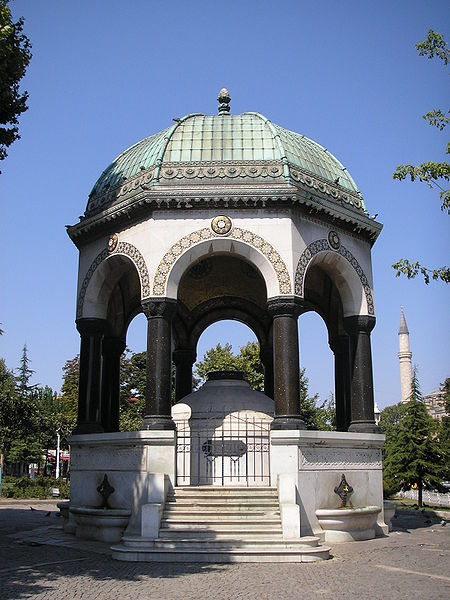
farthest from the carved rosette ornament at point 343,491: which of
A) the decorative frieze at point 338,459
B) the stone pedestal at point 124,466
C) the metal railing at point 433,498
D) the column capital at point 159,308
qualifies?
the metal railing at point 433,498

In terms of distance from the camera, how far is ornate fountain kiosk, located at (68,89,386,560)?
46.9 feet

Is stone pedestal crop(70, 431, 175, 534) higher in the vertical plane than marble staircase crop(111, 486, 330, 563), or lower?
higher

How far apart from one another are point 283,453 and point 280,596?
5168 mm

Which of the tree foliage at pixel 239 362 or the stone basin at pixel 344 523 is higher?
the tree foliage at pixel 239 362

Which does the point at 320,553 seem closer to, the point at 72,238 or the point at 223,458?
the point at 223,458

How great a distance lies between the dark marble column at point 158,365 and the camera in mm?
14734

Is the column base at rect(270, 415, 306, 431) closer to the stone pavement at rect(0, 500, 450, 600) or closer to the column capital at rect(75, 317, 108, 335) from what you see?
the stone pavement at rect(0, 500, 450, 600)

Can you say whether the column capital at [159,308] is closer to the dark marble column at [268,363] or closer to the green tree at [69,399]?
the dark marble column at [268,363]

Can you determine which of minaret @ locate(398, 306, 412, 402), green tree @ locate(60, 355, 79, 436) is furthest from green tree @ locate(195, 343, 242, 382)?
minaret @ locate(398, 306, 412, 402)

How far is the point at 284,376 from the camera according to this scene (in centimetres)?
1486

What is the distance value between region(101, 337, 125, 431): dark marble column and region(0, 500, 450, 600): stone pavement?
530 centimetres

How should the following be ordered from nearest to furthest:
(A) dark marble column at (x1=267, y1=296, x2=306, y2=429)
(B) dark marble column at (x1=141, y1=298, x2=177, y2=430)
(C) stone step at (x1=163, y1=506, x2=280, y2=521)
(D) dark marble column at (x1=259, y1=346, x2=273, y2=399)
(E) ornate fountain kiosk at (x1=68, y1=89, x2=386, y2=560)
Answer: (C) stone step at (x1=163, y1=506, x2=280, y2=521)
(E) ornate fountain kiosk at (x1=68, y1=89, x2=386, y2=560)
(A) dark marble column at (x1=267, y1=296, x2=306, y2=429)
(B) dark marble column at (x1=141, y1=298, x2=177, y2=430)
(D) dark marble column at (x1=259, y1=346, x2=273, y2=399)

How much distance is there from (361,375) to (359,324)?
1325mm

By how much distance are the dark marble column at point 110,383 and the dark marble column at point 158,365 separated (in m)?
4.55
